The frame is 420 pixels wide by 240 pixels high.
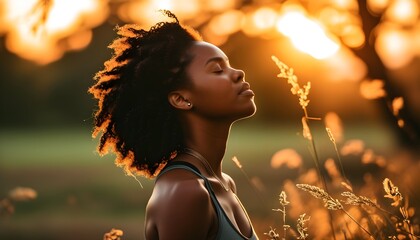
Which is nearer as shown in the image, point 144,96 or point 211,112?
point 211,112

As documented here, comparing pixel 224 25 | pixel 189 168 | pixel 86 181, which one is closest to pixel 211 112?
pixel 189 168

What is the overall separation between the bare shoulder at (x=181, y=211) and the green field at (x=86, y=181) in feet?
3.94

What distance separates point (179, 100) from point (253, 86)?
37.6ft

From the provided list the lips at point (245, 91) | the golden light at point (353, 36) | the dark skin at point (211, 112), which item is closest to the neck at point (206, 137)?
the dark skin at point (211, 112)

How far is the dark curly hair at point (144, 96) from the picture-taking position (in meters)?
2.76

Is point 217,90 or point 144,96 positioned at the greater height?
point 144,96

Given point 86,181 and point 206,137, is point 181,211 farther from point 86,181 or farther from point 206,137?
point 86,181

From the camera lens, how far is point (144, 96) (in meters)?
2.78

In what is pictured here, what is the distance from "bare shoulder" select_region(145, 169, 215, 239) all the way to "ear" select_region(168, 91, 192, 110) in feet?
1.24

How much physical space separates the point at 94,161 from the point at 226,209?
548 inches

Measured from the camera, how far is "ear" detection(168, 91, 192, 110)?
271 cm

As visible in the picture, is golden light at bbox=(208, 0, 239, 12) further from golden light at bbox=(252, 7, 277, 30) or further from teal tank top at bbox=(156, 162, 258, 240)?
teal tank top at bbox=(156, 162, 258, 240)

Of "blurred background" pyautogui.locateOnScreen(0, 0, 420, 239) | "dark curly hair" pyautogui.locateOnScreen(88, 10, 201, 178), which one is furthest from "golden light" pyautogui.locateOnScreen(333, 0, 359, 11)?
"dark curly hair" pyautogui.locateOnScreen(88, 10, 201, 178)

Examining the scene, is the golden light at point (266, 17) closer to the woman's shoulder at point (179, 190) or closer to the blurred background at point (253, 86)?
the blurred background at point (253, 86)
